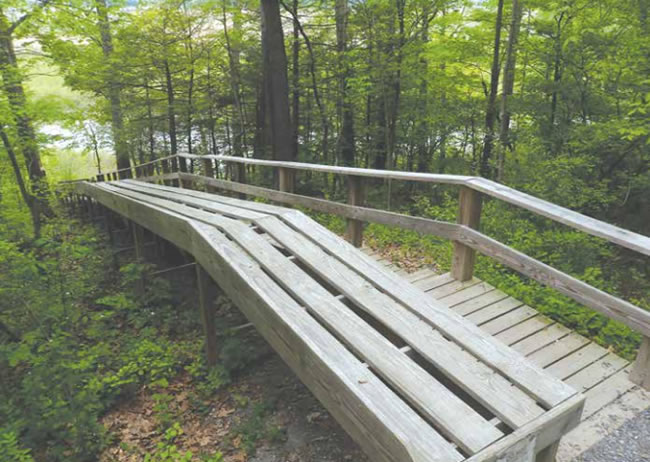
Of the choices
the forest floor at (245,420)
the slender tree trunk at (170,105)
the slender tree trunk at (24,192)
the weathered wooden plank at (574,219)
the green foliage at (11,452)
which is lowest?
the forest floor at (245,420)

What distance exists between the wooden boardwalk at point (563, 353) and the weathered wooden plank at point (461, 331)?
2.07 ft

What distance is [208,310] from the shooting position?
4.68 metres

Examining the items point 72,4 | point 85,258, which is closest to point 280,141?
point 85,258

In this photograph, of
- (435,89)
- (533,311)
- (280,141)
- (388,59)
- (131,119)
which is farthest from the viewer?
(131,119)

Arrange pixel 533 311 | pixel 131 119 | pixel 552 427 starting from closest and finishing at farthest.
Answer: pixel 552 427 → pixel 533 311 → pixel 131 119

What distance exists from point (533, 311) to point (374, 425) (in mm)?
2181

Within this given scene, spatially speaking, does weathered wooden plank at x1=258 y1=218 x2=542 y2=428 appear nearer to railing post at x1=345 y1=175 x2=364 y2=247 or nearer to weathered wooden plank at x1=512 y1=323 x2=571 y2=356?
weathered wooden plank at x1=512 y1=323 x2=571 y2=356

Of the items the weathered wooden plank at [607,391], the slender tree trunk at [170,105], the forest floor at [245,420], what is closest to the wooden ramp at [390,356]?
the weathered wooden plank at [607,391]

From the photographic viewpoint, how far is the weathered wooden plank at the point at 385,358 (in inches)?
66.4

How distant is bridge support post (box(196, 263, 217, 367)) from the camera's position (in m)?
4.47

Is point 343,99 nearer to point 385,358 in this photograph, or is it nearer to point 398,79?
point 398,79

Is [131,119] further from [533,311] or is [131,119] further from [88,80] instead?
[533,311]

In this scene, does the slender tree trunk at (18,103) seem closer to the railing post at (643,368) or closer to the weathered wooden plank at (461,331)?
the weathered wooden plank at (461,331)

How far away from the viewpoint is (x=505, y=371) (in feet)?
6.54
